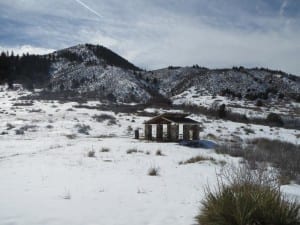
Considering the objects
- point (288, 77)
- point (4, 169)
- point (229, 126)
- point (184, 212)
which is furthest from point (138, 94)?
point (184, 212)

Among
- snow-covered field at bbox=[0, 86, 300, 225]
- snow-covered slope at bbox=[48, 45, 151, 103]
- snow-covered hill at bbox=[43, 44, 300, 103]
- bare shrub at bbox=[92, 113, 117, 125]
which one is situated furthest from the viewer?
snow-covered hill at bbox=[43, 44, 300, 103]

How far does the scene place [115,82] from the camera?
9425 centimetres

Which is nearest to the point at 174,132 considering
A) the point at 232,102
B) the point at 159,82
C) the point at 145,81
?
the point at 232,102

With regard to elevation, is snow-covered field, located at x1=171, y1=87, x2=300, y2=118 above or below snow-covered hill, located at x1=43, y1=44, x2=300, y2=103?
below

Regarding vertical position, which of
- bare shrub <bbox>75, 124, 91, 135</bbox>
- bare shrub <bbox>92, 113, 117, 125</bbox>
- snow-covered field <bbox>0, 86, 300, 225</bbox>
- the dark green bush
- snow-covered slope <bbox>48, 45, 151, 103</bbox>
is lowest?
bare shrub <bbox>75, 124, 91, 135</bbox>

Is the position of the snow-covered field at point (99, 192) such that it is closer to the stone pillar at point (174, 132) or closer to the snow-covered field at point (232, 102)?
the stone pillar at point (174, 132)

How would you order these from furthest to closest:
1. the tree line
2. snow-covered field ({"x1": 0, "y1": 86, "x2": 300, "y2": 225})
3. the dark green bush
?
the tree line < snow-covered field ({"x1": 0, "y1": 86, "x2": 300, "y2": 225}) < the dark green bush

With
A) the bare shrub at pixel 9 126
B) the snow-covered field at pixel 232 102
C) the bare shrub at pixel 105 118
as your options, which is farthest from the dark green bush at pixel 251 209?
the snow-covered field at pixel 232 102

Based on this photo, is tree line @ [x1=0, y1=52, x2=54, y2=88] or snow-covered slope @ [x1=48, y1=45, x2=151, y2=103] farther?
tree line @ [x1=0, y1=52, x2=54, y2=88]

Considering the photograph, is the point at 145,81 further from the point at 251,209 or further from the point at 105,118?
the point at 251,209

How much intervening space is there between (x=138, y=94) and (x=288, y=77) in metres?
63.9

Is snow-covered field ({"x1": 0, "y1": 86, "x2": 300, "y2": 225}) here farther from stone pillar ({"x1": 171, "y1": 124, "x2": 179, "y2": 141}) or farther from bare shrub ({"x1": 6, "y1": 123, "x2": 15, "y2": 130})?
bare shrub ({"x1": 6, "y1": 123, "x2": 15, "y2": 130})

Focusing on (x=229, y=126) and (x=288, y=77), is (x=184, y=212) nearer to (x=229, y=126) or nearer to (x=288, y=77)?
(x=229, y=126)

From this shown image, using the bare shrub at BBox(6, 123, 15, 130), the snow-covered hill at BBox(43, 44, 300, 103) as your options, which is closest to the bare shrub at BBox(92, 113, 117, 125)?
the bare shrub at BBox(6, 123, 15, 130)
